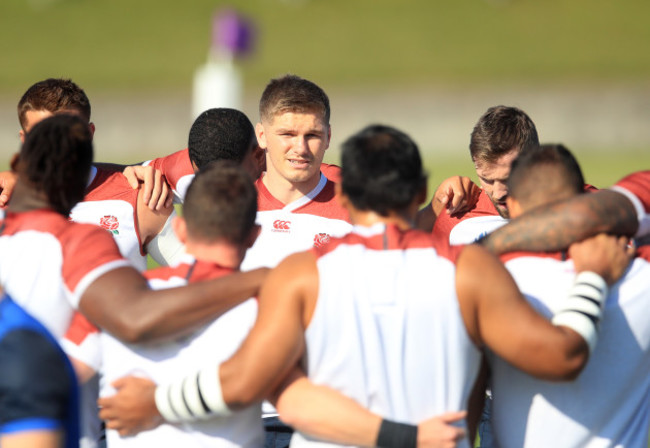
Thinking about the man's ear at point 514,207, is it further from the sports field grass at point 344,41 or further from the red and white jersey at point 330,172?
the sports field grass at point 344,41

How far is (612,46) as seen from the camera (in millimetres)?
44188

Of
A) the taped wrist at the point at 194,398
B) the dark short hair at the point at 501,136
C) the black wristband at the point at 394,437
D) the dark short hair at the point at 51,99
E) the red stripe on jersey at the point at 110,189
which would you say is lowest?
the black wristband at the point at 394,437

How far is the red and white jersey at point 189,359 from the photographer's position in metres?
3.40

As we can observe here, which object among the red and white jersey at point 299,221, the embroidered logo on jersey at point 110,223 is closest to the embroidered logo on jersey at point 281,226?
the red and white jersey at point 299,221

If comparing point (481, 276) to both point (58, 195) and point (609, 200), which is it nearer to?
point (609, 200)

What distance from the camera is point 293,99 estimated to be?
5629 mm

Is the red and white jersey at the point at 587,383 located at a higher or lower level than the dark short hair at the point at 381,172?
lower

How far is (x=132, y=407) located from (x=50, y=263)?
2.12 feet

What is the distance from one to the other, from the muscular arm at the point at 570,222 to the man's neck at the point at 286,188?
7.39ft

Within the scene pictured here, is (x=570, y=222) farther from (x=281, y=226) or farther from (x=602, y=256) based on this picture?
(x=281, y=226)

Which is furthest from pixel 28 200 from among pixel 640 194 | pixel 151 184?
pixel 640 194

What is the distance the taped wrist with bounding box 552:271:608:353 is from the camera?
325cm

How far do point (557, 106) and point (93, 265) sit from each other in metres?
30.9

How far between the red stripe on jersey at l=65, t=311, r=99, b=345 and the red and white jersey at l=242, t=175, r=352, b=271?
6.37ft
